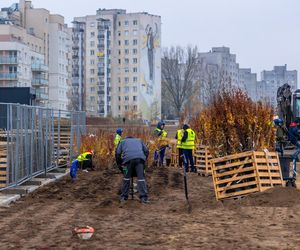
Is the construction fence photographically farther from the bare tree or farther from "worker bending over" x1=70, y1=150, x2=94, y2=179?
the bare tree

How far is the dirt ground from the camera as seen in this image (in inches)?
370

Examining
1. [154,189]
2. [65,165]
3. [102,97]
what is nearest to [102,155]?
[65,165]

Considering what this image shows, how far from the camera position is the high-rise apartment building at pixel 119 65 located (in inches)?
4921

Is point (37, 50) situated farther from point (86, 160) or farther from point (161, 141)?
point (86, 160)

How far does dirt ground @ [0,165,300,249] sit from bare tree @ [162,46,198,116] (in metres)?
80.6

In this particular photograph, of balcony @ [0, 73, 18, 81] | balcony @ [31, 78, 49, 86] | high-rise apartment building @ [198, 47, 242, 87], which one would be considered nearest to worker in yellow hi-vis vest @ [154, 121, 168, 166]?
balcony @ [0, 73, 18, 81]

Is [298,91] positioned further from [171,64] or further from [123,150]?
[171,64]

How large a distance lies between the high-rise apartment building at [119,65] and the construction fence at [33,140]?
98517 millimetres

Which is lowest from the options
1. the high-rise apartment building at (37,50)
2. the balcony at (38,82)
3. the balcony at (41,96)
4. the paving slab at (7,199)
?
the paving slab at (7,199)

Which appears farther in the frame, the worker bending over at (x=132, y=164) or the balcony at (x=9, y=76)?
the balcony at (x=9, y=76)

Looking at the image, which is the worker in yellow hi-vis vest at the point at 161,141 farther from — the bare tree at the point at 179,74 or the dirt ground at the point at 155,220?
the bare tree at the point at 179,74

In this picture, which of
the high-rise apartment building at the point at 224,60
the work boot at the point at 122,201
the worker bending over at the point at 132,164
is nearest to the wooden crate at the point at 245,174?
the worker bending over at the point at 132,164

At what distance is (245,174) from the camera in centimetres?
1477

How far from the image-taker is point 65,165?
23.7m
